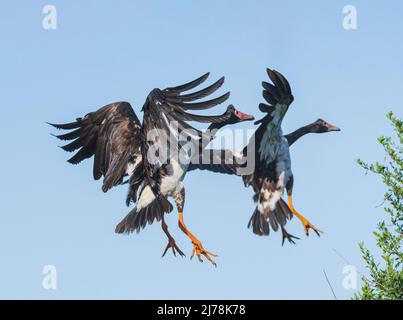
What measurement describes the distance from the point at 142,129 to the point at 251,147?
5.12 feet

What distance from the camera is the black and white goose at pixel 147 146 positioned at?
11617mm

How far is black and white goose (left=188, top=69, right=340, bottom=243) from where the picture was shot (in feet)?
40.6

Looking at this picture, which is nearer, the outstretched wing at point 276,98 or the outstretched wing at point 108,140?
the outstretched wing at point 276,98

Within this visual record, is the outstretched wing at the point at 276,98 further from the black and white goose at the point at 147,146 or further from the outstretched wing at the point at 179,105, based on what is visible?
the outstretched wing at the point at 179,105

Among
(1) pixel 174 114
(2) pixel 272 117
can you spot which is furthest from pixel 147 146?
(2) pixel 272 117

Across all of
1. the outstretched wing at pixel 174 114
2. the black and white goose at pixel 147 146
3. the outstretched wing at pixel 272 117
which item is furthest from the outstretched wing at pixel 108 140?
the outstretched wing at pixel 272 117

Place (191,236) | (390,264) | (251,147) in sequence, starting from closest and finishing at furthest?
(390,264) < (191,236) < (251,147)

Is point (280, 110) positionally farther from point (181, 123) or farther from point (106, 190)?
point (106, 190)

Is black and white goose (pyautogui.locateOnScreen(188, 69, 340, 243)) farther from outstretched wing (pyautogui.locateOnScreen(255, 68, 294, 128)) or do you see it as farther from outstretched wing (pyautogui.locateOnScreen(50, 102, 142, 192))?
outstretched wing (pyautogui.locateOnScreen(50, 102, 142, 192))

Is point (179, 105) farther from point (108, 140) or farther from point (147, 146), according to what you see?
point (108, 140)

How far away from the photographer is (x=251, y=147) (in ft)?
42.8

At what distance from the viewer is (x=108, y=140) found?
1322 cm

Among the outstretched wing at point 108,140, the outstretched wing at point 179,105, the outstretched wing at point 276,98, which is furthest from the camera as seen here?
the outstretched wing at point 108,140
